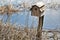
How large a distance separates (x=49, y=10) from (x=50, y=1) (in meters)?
0.58

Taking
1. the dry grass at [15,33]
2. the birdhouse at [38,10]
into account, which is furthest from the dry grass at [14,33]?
the birdhouse at [38,10]

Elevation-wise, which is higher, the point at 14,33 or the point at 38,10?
the point at 38,10

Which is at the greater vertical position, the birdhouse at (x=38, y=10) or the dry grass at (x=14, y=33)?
the birdhouse at (x=38, y=10)

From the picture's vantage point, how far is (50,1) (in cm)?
464

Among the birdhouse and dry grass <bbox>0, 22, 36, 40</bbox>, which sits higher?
the birdhouse

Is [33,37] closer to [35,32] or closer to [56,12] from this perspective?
[35,32]

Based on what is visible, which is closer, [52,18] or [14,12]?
[14,12]

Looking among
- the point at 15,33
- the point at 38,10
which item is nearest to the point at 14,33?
the point at 15,33

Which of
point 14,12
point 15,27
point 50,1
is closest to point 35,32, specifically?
point 15,27

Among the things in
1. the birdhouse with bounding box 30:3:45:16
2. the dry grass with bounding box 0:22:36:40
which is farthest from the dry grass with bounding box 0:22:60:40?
the birdhouse with bounding box 30:3:45:16

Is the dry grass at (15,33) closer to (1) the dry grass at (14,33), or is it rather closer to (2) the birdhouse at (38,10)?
(1) the dry grass at (14,33)

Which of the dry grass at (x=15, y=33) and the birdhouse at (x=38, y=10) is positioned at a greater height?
the birdhouse at (x=38, y=10)

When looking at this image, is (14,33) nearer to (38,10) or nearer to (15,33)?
(15,33)

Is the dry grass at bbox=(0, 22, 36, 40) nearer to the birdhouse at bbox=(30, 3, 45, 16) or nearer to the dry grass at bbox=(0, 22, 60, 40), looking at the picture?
the dry grass at bbox=(0, 22, 60, 40)
